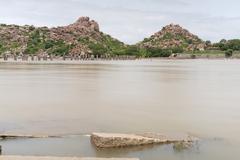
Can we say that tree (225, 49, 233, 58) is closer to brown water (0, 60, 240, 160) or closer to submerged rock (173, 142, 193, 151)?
brown water (0, 60, 240, 160)

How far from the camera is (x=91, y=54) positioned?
167m

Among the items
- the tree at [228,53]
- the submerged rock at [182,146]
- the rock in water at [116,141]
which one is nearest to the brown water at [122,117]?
the submerged rock at [182,146]

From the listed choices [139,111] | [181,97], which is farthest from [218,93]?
[139,111]

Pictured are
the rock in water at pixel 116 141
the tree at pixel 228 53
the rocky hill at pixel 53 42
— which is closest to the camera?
the rock in water at pixel 116 141

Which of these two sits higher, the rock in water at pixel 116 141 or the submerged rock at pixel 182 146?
the rock in water at pixel 116 141

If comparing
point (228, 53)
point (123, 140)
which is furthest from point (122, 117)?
point (228, 53)

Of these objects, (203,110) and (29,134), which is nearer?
(29,134)

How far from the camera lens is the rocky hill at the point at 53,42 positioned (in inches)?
6663

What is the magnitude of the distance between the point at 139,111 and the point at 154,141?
7.35 meters

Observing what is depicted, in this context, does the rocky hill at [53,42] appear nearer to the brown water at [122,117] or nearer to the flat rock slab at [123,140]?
the brown water at [122,117]

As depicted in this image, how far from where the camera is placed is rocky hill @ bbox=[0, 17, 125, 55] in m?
169

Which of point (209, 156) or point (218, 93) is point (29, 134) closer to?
point (209, 156)

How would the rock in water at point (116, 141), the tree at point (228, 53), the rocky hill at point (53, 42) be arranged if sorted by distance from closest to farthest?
the rock in water at point (116, 141), the rocky hill at point (53, 42), the tree at point (228, 53)

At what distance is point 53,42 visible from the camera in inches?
7141
